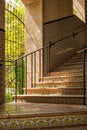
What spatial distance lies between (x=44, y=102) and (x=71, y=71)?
1.41 metres

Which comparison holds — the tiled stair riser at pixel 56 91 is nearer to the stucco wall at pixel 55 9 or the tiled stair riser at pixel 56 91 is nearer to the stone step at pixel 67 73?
the stone step at pixel 67 73

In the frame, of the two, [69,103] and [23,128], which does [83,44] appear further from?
[23,128]

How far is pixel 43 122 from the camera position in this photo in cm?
363

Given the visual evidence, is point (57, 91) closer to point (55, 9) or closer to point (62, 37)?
point (62, 37)

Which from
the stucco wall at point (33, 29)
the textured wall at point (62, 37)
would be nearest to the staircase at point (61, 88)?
the textured wall at point (62, 37)

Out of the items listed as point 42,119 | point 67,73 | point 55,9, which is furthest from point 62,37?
point 42,119

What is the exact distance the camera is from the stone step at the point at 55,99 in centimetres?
476

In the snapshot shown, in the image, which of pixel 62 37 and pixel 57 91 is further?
pixel 62 37

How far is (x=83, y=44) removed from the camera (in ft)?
28.2

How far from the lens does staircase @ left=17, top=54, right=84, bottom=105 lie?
495 centimetres

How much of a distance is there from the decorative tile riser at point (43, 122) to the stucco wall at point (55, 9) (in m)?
3.68

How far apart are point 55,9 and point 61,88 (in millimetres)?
2695

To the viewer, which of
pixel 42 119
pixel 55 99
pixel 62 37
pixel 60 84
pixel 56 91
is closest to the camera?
pixel 42 119

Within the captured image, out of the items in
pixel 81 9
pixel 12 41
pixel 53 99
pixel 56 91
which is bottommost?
pixel 53 99
